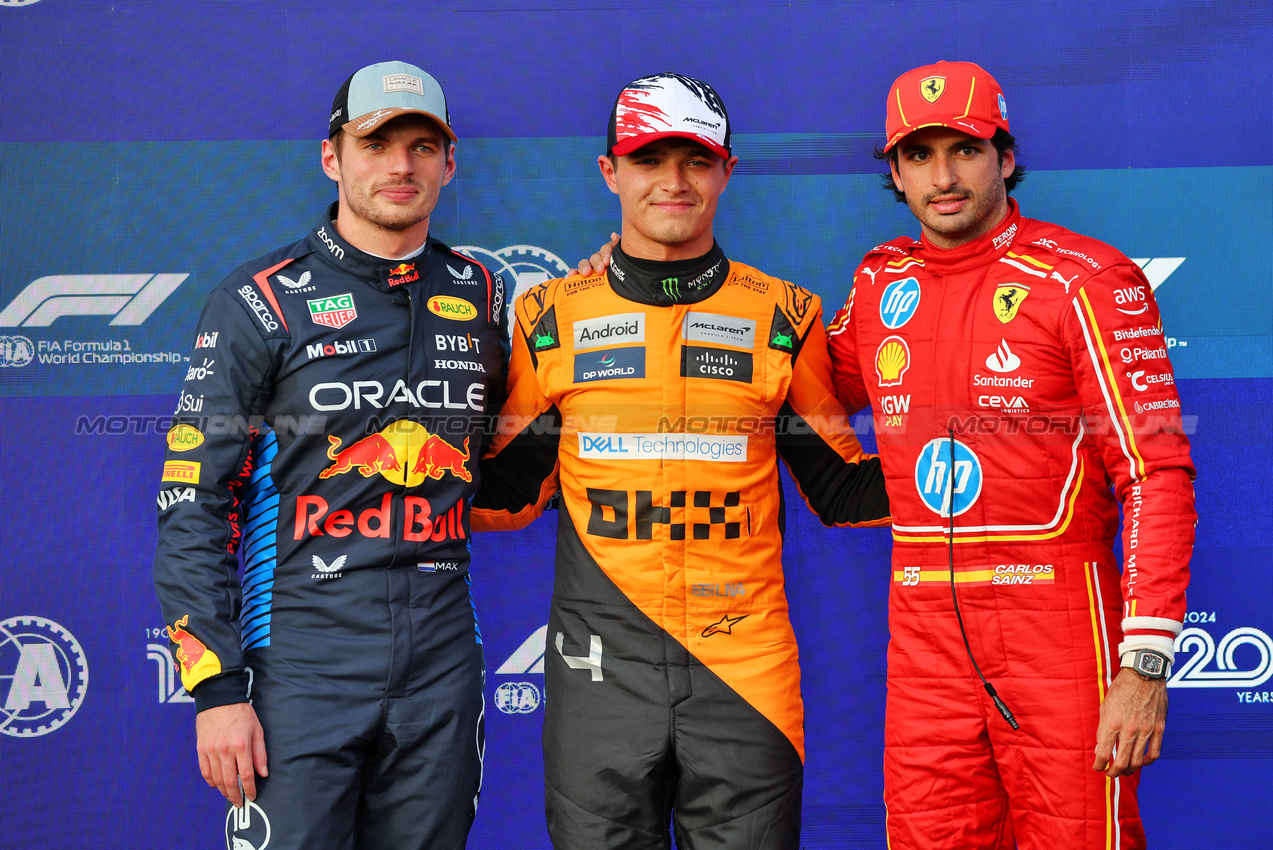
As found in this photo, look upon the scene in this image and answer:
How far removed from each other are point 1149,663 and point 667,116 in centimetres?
135

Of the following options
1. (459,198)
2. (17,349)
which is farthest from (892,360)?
(17,349)

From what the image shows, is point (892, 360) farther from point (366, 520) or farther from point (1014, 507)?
point (366, 520)

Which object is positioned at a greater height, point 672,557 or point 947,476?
point 947,476

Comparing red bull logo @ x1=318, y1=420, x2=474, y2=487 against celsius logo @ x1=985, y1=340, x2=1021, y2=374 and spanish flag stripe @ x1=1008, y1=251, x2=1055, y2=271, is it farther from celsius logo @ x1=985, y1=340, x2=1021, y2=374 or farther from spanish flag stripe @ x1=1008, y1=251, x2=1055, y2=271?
spanish flag stripe @ x1=1008, y1=251, x2=1055, y2=271

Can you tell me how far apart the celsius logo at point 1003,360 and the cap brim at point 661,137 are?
683 millimetres

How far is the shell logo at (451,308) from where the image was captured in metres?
1.90

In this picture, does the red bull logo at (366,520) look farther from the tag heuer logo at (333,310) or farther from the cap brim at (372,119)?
the cap brim at (372,119)

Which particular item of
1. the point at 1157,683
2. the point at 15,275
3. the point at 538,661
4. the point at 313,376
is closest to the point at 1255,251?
the point at 1157,683

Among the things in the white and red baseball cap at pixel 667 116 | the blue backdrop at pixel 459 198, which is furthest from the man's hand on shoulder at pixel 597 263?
the blue backdrop at pixel 459 198

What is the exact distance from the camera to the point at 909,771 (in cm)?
179

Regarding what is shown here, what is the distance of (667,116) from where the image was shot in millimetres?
1811

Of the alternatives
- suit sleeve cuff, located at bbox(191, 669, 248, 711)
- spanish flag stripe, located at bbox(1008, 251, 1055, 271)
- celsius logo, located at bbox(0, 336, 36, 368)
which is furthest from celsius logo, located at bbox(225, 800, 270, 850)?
spanish flag stripe, located at bbox(1008, 251, 1055, 271)

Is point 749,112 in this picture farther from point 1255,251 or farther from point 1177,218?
point 1255,251

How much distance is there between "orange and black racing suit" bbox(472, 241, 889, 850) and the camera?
175 centimetres
